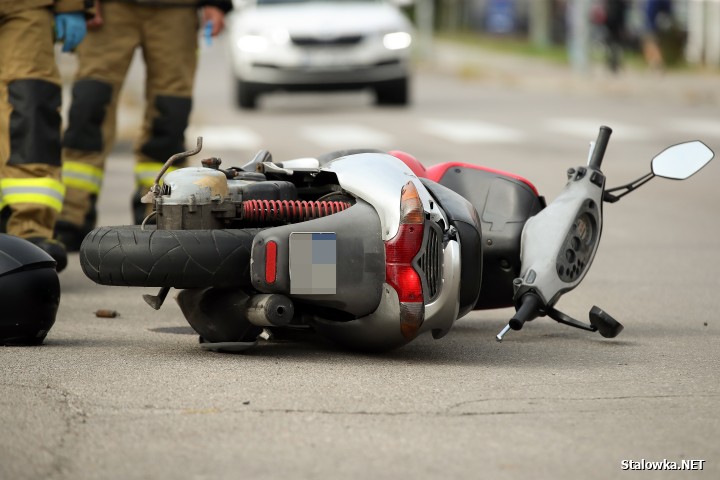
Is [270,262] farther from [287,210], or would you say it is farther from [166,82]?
[166,82]

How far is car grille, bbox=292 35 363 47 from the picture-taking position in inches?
745

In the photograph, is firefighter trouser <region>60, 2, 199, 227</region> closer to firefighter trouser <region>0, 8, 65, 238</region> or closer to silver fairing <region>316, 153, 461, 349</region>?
firefighter trouser <region>0, 8, 65, 238</region>

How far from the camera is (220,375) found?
487cm

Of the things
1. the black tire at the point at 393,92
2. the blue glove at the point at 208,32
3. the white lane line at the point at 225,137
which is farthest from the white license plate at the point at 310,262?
the black tire at the point at 393,92

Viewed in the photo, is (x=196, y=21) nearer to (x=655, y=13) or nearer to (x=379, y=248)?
(x=379, y=248)

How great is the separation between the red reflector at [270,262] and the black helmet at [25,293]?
95cm

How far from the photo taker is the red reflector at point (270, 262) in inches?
194

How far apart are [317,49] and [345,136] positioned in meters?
3.58

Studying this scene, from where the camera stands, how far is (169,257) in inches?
195

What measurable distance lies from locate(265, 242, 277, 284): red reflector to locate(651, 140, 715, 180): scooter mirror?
5.36ft

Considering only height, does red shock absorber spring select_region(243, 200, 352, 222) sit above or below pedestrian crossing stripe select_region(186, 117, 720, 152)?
→ above

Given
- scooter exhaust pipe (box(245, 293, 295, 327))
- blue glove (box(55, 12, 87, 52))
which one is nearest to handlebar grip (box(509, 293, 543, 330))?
scooter exhaust pipe (box(245, 293, 295, 327))

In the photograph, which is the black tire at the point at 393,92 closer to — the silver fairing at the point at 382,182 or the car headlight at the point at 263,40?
the car headlight at the point at 263,40

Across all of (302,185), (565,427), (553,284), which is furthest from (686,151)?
(565,427)
